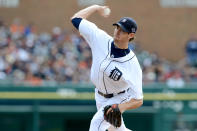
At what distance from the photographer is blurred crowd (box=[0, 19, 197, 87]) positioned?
13.4 meters

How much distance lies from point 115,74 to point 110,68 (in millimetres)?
88

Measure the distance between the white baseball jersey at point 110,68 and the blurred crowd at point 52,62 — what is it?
5629mm

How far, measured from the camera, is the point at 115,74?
6.74 metres

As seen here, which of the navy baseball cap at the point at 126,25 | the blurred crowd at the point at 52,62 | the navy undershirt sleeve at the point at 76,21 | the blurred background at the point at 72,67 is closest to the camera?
the navy baseball cap at the point at 126,25

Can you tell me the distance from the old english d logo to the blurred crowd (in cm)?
575

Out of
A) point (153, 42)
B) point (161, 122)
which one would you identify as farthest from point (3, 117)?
point (153, 42)

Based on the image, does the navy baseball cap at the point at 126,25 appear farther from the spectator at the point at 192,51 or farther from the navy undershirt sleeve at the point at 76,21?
the spectator at the point at 192,51

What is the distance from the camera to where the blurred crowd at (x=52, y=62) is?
13.4 metres

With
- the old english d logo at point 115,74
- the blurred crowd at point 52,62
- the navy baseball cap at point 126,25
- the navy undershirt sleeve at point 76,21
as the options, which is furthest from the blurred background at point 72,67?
the navy baseball cap at point 126,25

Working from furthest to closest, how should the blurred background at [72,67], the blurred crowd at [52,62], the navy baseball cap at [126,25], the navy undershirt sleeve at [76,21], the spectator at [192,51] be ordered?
the spectator at [192,51] < the blurred crowd at [52,62] < the blurred background at [72,67] < the navy undershirt sleeve at [76,21] < the navy baseball cap at [126,25]

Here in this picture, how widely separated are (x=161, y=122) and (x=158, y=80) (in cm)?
130

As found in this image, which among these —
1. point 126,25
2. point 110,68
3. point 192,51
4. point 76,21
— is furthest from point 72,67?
point 126,25

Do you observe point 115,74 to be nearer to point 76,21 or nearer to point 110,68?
point 110,68

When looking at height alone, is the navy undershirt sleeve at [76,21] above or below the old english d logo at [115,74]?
above
